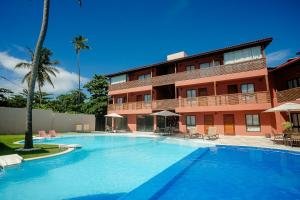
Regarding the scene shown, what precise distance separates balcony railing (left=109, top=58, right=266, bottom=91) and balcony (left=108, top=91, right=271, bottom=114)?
2460 mm

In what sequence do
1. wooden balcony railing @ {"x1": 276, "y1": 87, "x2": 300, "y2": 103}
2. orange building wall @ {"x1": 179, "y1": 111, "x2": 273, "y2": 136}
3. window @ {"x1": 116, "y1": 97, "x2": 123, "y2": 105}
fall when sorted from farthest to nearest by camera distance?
window @ {"x1": 116, "y1": 97, "x2": 123, "y2": 105} → orange building wall @ {"x1": 179, "y1": 111, "x2": 273, "y2": 136} → wooden balcony railing @ {"x1": 276, "y1": 87, "x2": 300, "y2": 103}

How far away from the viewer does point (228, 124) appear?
63.1 feet

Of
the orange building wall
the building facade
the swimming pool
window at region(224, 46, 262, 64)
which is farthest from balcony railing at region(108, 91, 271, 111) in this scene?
the swimming pool

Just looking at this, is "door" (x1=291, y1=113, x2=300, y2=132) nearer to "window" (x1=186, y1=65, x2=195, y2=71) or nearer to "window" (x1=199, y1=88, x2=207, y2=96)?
"window" (x1=199, y1=88, x2=207, y2=96)

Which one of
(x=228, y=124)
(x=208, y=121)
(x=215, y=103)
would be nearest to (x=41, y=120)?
(x=208, y=121)

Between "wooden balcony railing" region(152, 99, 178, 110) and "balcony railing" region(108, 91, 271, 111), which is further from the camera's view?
"wooden balcony railing" region(152, 99, 178, 110)

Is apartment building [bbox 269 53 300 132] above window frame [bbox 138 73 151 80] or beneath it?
beneath

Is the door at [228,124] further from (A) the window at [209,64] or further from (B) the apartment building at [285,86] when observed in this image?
(A) the window at [209,64]

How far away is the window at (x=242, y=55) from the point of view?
17562 mm

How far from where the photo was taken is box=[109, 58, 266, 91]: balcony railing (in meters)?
17.0

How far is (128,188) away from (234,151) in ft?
28.5

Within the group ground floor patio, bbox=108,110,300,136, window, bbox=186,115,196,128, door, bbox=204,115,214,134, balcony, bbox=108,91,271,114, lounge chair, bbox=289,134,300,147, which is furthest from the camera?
window, bbox=186,115,196,128

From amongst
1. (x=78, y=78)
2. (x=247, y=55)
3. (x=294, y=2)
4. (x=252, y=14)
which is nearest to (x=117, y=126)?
(x=78, y=78)

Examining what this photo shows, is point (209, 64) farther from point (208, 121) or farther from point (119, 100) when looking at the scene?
point (119, 100)
